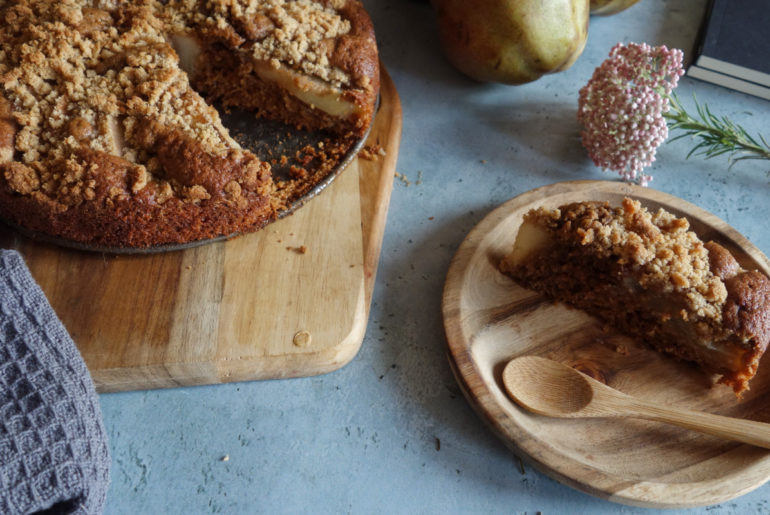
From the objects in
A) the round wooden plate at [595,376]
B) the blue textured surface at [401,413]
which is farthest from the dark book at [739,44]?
the round wooden plate at [595,376]

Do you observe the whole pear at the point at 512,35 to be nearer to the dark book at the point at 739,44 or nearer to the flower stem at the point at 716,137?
the flower stem at the point at 716,137

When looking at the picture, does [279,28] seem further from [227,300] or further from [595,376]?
[595,376]

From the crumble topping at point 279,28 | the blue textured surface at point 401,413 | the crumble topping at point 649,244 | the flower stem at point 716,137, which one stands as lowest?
the blue textured surface at point 401,413

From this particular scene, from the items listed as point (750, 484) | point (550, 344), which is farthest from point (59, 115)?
point (750, 484)

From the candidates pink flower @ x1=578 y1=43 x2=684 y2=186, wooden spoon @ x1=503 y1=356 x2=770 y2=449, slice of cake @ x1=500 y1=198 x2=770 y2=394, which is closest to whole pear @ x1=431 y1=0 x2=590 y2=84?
pink flower @ x1=578 y1=43 x2=684 y2=186

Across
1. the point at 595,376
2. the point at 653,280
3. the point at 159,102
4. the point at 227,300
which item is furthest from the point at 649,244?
the point at 159,102

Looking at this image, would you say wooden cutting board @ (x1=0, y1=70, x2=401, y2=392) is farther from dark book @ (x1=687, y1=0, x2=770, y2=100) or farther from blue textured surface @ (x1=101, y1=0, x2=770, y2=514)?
dark book @ (x1=687, y1=0, x2=770, y2=100)
